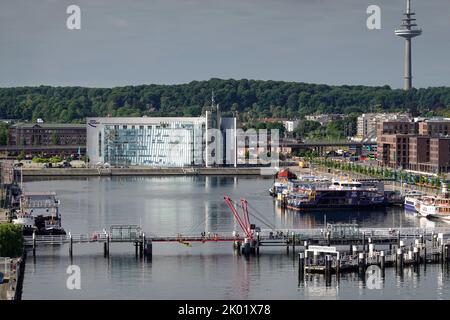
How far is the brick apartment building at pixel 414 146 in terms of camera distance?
4072 centimetres

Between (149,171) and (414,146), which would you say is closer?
(414,146)

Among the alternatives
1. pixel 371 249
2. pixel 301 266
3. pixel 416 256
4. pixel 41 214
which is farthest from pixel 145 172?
pixel 301 266

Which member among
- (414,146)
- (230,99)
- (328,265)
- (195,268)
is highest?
(230,99)

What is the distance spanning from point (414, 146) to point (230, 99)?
42.5 m

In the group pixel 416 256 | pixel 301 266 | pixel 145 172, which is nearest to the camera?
pixel 301 266

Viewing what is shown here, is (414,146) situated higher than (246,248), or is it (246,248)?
(414,146)

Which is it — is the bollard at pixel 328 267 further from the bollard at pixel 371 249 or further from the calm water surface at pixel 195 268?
the bollard at pixel 371 249

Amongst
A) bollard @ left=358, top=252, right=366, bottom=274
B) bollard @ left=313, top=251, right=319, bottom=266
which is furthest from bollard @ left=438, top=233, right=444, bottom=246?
bollard @ left=313, top=251, right=319, bottom=266

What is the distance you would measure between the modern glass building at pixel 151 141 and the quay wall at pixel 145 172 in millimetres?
1890

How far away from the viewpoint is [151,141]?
47844 millimetres

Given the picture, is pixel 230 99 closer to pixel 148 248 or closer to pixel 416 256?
pixel 148 248

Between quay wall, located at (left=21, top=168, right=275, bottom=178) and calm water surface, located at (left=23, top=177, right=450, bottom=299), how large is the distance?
14059 millimetres

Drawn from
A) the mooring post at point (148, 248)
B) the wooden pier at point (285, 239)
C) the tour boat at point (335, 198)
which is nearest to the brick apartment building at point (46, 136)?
the tour boat at point (335, 198)

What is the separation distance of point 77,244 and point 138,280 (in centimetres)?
401
